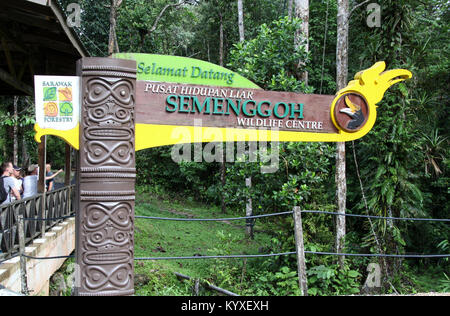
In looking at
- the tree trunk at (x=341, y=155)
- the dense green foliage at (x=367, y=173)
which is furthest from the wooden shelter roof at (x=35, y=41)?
the tree trunk at (x=341, y=155)

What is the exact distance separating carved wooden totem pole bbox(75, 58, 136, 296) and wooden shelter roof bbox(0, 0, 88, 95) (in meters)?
1.78

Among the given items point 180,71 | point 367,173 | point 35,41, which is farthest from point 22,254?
point 367,173

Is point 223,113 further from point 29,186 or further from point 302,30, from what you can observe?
point 29,186

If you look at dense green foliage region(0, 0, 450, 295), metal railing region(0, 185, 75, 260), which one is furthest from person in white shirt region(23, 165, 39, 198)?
dense green foliage region(0, 0, 450, 295)

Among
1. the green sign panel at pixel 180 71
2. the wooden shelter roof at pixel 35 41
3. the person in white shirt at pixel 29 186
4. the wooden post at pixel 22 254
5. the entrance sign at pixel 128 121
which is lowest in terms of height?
the wooden post at pixel 22 254

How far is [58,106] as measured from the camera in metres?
3.20

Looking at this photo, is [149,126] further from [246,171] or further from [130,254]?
[246,171]

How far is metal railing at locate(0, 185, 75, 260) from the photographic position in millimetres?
5105

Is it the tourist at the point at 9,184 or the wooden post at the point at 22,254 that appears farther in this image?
the tourist at the point at 9,184

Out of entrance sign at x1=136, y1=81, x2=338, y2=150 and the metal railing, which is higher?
entrance sign at x1=136, y1=81, x2=338, y2=150

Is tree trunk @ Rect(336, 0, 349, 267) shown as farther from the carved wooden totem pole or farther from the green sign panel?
the carved wooden totem pole

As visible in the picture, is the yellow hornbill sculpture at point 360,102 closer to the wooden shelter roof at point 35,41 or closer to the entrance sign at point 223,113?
the entrance sign at point 223,113

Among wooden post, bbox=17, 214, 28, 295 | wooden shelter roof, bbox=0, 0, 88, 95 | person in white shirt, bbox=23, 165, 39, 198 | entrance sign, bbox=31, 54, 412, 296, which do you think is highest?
wooden shelter roof, bbox=0, 0, 88, 95

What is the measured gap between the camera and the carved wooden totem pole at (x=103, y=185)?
3.18 meters
